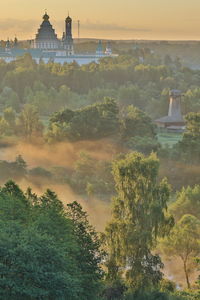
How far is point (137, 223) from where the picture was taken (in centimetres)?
1756

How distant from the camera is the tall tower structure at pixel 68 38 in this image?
14709 centimetres

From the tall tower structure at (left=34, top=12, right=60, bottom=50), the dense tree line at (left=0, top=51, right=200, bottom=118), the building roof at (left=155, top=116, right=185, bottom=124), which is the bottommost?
the building roof at (left=155, top=116, right=185, bottom=124)

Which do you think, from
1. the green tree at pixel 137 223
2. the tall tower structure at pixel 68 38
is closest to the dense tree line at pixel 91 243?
the green tree at pixel 137 223

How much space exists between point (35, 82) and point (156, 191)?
5539 cm

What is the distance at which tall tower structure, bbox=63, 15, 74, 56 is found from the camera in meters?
147

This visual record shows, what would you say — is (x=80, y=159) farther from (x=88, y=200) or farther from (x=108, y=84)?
(x=108, y=84)

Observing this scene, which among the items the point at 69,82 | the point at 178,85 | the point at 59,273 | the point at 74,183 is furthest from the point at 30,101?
the point at 59,273

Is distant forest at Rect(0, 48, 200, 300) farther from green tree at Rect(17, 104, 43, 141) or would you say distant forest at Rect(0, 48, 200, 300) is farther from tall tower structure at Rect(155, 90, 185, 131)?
tall tower structure at Rect(155, 90, 185, 131)

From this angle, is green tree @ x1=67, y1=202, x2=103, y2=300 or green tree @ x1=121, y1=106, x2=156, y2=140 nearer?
green tree @ x1=67, y1=202, x2=103, y2=300

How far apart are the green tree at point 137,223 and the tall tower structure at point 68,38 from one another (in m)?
128

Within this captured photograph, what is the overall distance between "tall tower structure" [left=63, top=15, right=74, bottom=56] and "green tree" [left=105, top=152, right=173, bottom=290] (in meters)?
128

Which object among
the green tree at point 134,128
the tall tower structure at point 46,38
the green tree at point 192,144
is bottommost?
the green tree at point 192,144

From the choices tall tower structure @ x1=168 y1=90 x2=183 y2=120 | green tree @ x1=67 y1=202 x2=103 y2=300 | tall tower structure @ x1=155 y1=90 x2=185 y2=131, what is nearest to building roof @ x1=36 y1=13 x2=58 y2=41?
tall tower structure @ x1=168 y1=90 x2=183 y2=120

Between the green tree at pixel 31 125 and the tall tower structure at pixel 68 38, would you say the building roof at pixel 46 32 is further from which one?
the green tree at pixel 31 125
